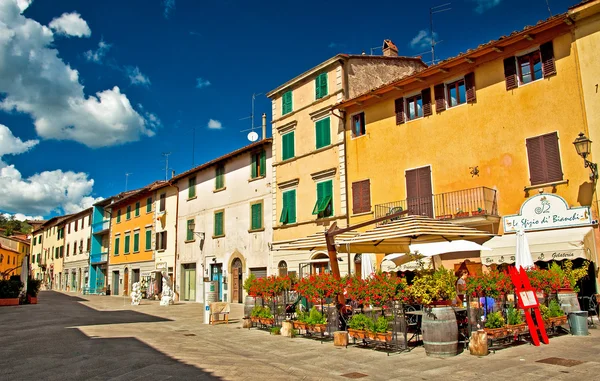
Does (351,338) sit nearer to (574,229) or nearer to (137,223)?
(574,229)

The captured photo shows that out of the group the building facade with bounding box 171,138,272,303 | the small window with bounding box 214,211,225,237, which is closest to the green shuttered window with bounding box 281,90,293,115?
the building facade with bounding box 171,138,272,303

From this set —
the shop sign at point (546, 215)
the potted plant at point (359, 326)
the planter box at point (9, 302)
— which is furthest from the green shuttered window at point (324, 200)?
the planter box at point (9, 302)

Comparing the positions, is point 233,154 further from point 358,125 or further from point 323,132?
point 358,125

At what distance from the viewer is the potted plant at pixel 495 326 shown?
918cm

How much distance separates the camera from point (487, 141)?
1672 centimetres

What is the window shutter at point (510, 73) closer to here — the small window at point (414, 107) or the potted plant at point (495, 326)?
the small window at point (414, 107)

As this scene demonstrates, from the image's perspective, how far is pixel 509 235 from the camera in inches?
616

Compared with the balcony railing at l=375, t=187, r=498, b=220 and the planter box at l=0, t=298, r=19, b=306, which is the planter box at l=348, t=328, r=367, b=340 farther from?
the planter box at l=0, t=298, r=19, b=306

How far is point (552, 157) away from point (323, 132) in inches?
412

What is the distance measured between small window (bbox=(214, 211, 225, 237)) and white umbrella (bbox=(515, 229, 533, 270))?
1976 cm

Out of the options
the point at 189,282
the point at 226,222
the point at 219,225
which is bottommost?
the point at 189,282

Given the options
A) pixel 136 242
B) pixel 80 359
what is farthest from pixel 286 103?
pixel 136 242

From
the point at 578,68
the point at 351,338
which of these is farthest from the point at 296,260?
the point at 578,68

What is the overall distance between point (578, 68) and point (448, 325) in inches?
400
